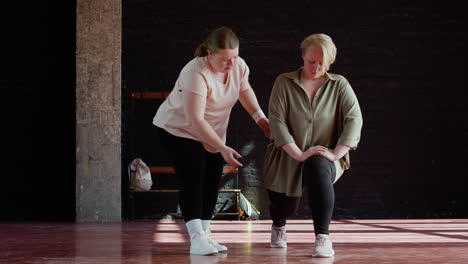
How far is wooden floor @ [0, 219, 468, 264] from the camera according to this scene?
2.86m

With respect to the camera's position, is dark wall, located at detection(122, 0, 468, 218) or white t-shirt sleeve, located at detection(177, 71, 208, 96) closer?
white t-shirt sleeve, located at detection(177, 71, 208, 96)

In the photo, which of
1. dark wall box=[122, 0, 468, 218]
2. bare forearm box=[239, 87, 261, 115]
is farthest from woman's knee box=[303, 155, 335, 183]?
dark wall box=[122, 0, 468, 218]

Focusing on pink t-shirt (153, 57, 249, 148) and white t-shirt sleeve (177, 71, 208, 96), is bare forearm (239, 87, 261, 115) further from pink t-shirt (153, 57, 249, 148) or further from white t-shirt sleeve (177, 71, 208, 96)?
white t-shirt sleeve (177, 71, 208, 96)

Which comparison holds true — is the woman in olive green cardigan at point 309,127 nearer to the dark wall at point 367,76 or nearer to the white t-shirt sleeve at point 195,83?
the white t-shirt sleeve at point 195,83

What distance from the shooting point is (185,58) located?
263 inches

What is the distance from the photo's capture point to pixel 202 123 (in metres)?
2.89

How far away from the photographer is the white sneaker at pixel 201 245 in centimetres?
295

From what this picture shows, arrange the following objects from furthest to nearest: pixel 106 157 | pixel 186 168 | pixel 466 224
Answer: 1. pixel 106 157
2. pixel 466 224
3. pixel 186 168

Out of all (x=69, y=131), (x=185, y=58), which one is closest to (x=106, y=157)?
(x=69, y=131)

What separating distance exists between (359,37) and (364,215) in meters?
1.75

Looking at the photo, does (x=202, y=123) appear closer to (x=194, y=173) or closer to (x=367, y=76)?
(x=194, y=173)

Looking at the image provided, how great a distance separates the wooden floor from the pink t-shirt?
0.57 m

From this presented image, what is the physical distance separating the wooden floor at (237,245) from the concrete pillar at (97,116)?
0.96 metres

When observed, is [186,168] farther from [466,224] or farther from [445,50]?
[445,50]
